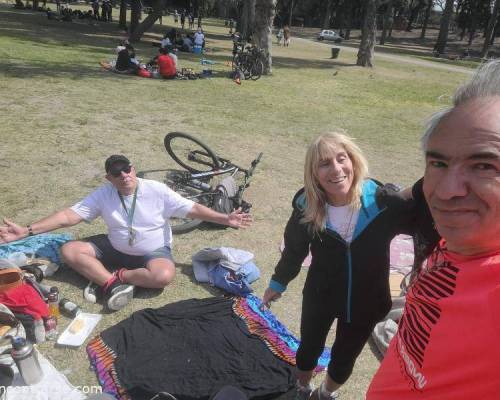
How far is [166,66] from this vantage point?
13.3 meters

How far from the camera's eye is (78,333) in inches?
130

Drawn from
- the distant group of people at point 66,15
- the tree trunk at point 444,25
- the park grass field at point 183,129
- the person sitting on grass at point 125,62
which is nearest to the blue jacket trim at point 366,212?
the park grass field at point 183,129

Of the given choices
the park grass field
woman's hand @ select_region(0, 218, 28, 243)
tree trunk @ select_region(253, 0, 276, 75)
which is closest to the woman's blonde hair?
the park grass field

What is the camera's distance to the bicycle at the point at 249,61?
49.0 ft

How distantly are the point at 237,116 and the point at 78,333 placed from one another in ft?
24.5

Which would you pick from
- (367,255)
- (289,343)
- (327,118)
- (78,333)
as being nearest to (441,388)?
(367,255)

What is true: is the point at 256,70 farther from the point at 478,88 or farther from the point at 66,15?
the point at 66,15

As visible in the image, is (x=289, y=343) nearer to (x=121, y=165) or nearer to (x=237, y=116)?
(x=121, y=165)

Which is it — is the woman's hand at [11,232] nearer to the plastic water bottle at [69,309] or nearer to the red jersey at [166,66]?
the plastic water bottle at [69,309]

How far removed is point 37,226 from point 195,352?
1787mm

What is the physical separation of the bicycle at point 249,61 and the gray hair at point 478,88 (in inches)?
558

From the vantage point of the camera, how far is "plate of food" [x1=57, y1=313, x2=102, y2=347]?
3221 mm

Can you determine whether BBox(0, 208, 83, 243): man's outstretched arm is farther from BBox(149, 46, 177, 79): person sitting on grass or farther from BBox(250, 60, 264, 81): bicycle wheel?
BBox(250, 60, 264, 81): bicycle wheel

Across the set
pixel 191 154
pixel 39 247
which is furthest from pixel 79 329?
pixel 191 154
